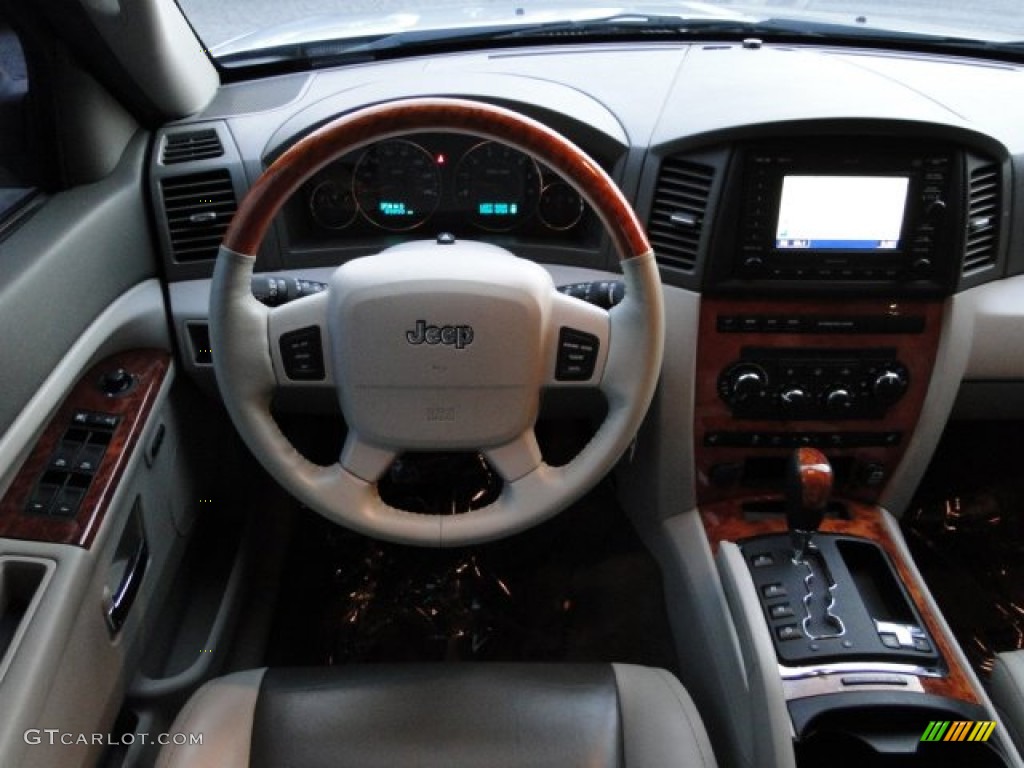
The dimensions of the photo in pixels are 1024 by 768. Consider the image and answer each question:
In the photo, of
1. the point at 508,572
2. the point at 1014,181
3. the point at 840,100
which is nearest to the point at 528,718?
the point at 508,572

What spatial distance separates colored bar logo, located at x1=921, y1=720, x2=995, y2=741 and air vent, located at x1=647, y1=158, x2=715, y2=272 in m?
0.86

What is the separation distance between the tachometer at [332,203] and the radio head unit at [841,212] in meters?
0.71

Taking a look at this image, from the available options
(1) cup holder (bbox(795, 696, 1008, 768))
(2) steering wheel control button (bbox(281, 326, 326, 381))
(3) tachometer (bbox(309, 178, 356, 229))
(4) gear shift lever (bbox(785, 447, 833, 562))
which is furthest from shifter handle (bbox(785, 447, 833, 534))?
(3) tachometer (bbox(309, 178, 356, 229))

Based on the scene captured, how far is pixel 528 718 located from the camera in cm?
139

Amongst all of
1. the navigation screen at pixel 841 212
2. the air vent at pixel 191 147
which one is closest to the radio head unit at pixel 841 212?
the navigation screen at pixel 841 212

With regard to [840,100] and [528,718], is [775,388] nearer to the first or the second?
[840,100]

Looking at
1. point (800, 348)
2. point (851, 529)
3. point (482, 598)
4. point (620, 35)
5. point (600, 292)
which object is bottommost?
point (482, 598)

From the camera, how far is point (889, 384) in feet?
Answer: 6.15

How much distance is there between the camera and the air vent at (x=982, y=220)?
5.89ft

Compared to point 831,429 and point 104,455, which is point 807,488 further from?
point 104,455

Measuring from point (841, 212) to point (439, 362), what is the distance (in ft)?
2.71

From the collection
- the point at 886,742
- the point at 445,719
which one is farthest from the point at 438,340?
the point at 886,742

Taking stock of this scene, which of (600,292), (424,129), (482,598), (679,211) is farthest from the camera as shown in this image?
(482,598)

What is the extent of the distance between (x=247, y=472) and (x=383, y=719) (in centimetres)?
103
